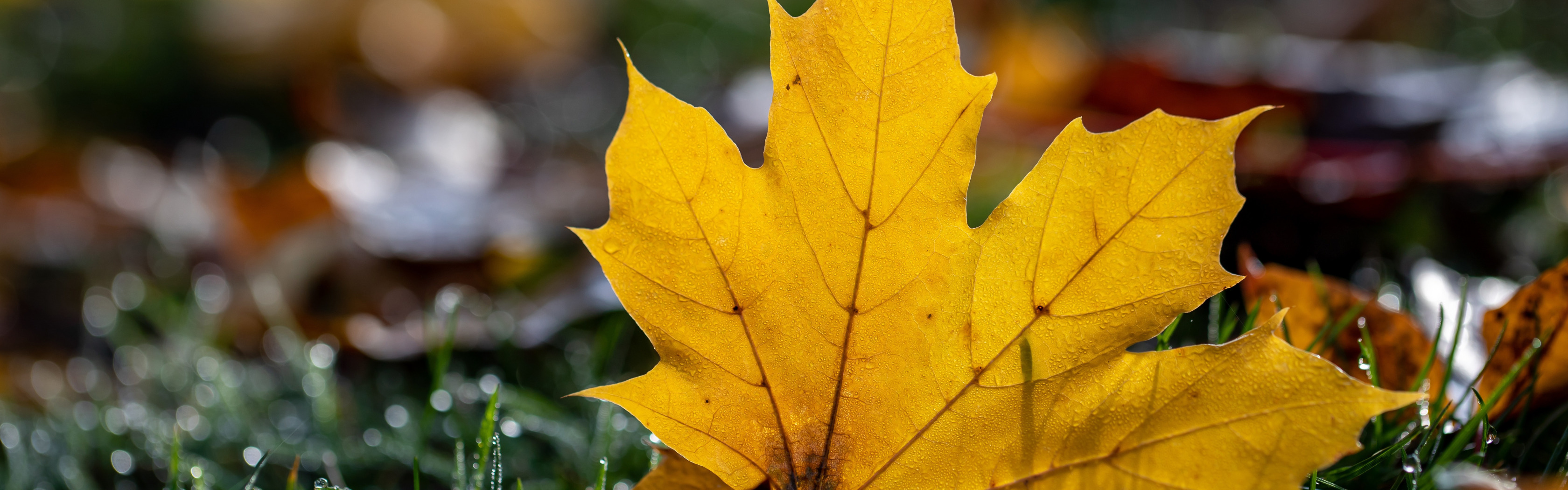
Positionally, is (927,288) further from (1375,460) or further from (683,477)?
(1375,460)

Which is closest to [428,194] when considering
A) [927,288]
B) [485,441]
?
[485,441]

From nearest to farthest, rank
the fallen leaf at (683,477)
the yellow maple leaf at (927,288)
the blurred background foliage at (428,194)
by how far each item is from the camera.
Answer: the yellow maple leaf at (927,288)
the fallen leaf at (683,477)
the blurred background foliage at (428,194)

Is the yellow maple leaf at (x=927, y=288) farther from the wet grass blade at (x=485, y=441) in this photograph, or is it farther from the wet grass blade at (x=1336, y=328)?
the wet grass blade at (x=1336, y=328)

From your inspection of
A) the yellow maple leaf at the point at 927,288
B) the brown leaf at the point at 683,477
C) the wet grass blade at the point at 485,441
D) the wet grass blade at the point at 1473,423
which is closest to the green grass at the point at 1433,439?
the wet grass blade at the point at 1473,423

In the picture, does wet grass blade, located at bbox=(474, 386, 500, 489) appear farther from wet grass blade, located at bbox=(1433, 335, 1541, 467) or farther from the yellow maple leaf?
wet grass blade, located at bbox=(1433, 335, 1541, 467)

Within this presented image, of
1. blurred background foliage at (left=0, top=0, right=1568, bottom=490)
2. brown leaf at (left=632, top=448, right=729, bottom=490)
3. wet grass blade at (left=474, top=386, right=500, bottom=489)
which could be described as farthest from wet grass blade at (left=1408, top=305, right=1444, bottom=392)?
wet grass blade at (left=474, top=386, right=500, bottom=489)

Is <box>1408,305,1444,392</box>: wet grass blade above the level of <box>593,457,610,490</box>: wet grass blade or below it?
above

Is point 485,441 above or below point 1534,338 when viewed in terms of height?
below
